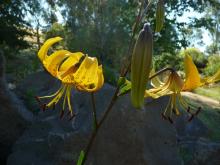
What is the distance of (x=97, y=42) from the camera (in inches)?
269

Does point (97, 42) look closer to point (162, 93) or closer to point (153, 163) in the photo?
point (153, 163)

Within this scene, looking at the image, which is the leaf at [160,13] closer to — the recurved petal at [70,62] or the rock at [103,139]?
the recurved petal at [70,62]

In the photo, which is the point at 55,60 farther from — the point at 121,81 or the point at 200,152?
the point at 200,152

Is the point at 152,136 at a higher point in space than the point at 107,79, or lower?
lower

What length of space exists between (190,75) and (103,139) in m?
1.77

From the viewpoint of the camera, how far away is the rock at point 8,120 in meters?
3.05

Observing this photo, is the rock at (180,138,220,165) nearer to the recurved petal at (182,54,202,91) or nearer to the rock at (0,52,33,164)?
the rock at (0,52,33,164)

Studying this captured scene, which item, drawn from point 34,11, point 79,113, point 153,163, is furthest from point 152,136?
point 34,11

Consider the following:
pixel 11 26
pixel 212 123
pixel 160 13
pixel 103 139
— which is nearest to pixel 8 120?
pixel 103 139

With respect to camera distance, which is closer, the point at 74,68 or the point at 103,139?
the point at 74,68

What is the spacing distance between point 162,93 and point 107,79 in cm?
251

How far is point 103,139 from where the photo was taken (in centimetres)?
281

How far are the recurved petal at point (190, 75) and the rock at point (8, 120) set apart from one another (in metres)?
→ 2.09

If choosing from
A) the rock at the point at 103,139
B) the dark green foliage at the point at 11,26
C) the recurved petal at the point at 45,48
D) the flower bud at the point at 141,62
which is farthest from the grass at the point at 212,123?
the dark green foliage at the point at 11,26
